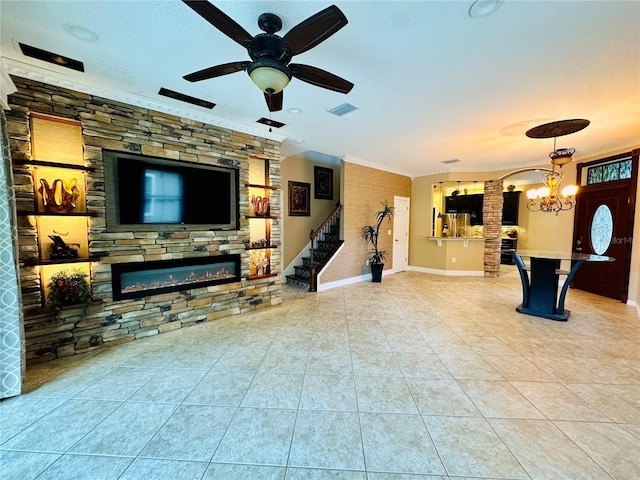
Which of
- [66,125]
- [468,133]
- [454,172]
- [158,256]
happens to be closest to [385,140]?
[468,133]

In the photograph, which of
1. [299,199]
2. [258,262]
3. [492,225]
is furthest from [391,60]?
[492,225]

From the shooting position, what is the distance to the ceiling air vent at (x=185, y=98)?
2965mm

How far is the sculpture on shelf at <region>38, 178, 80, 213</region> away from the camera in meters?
2.64

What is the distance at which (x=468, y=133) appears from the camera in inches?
163

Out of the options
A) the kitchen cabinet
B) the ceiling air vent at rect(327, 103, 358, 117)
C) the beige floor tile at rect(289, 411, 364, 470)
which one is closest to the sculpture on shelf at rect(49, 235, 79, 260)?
the beige floor tile at rect(289, 411, 364, 470)

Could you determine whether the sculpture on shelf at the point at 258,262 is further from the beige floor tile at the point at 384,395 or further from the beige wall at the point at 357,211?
the beige floor tile at the point at 384,395

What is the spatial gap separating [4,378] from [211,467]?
2018 mm

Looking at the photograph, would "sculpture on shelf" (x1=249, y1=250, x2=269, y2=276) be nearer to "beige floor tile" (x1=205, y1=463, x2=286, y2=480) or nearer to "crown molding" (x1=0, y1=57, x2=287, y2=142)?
"crown molding" (x1=0, y1=57, x2=287, y2=142)

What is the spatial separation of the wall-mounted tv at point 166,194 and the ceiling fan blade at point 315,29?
2.43 metres

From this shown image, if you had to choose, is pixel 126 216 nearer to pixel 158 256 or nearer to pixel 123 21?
pixel 158 256

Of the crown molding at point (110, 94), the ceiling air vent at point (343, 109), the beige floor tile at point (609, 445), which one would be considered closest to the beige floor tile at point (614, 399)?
the beige floor tile at point (609, 445)

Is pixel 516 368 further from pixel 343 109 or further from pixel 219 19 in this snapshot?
pixel 219 19

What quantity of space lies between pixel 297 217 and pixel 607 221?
20.9 feet

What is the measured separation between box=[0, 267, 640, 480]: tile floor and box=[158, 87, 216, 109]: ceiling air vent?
2.95 meters
